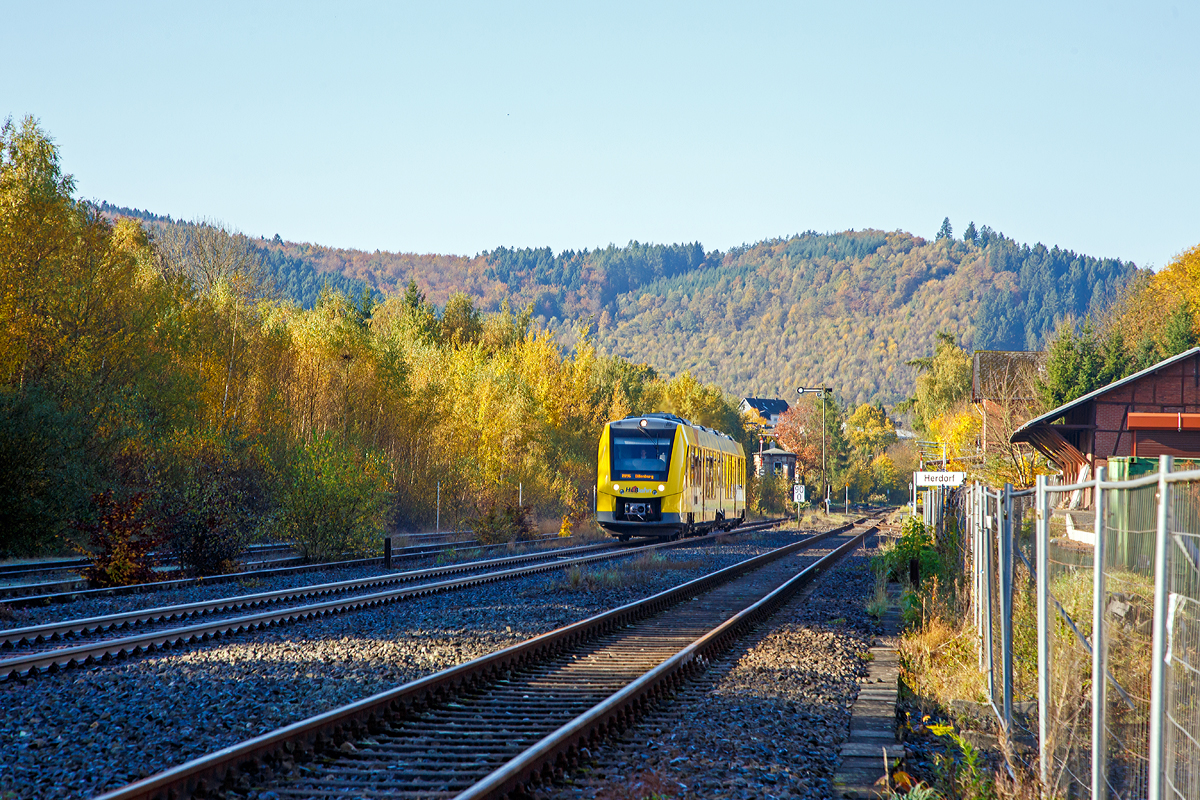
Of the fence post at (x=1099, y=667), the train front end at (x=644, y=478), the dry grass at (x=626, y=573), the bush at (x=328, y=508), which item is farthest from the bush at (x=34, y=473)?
the fence post at (x=1099, y=667)

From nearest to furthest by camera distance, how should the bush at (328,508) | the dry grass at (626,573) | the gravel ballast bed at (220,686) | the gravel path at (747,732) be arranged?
the gravel path at (747,732) < the gravel ballast bed at (220,686) < the dry grass at (626,573) < the bush at (328,508)

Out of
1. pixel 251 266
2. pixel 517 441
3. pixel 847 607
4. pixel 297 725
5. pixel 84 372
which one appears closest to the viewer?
pixel 297 725

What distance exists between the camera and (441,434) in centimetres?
3791

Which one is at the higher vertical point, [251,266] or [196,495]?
[251,266]

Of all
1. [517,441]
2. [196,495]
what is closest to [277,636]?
[196,495]

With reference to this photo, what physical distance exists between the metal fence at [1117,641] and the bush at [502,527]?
21273mm

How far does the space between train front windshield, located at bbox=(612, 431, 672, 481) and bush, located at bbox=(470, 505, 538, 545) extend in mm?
3272

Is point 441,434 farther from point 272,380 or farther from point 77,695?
point 77,695

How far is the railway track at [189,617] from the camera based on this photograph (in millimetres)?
9430

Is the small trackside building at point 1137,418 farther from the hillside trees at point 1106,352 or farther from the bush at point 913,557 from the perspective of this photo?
the bush at point 913,557

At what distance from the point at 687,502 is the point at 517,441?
1190 centimetres

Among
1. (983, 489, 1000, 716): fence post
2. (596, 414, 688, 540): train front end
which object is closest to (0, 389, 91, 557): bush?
(596, 414, 688, 540): train front end

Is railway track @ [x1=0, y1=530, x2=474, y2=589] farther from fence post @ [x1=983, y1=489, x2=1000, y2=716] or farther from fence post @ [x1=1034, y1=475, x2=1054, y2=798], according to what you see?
fence post @ [x1=1034, y1=475, x2=1054, y2=798]

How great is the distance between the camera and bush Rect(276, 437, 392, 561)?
69.8 feet
